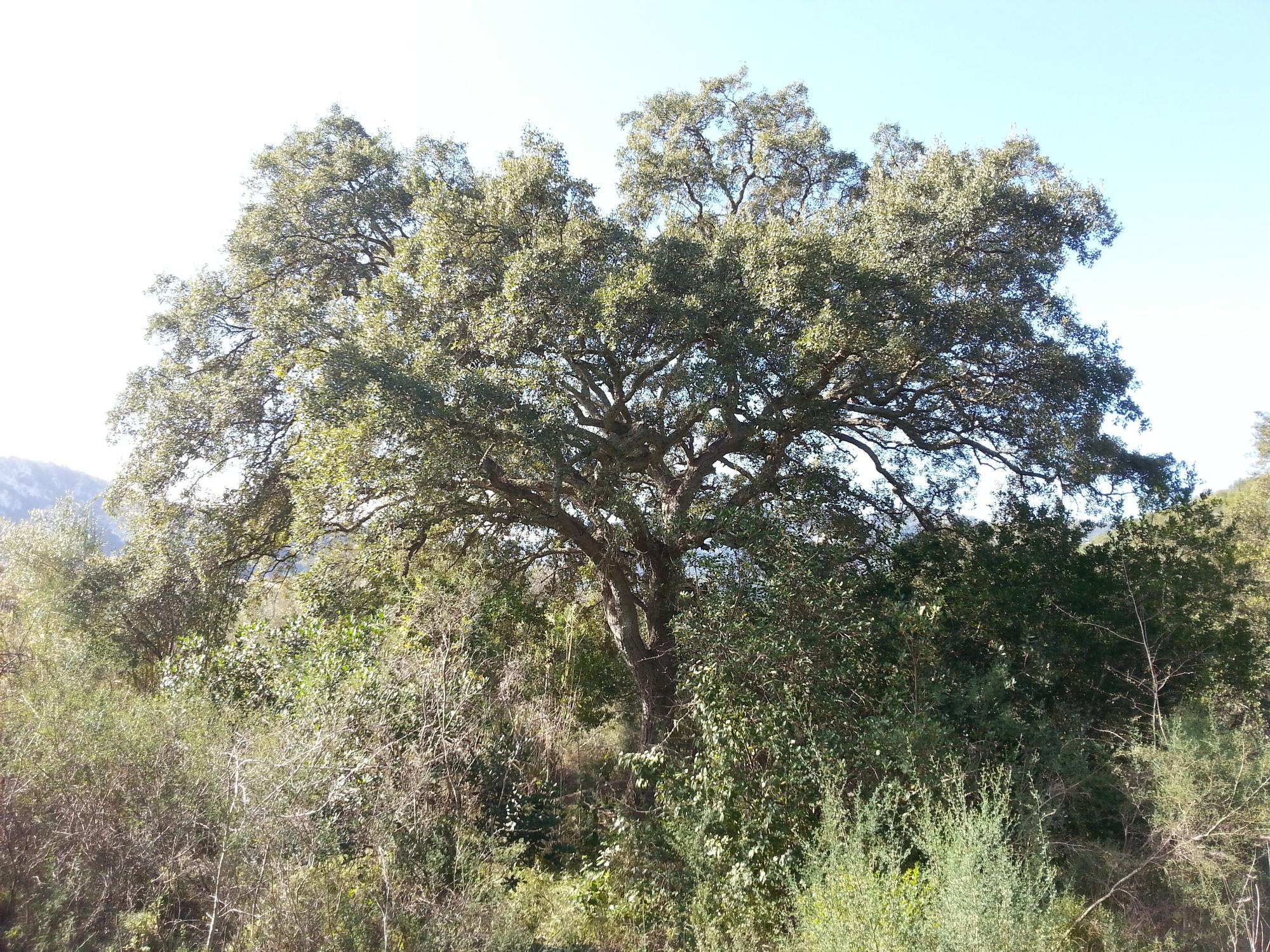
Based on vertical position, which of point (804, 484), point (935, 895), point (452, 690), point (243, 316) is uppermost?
point (243, 316)

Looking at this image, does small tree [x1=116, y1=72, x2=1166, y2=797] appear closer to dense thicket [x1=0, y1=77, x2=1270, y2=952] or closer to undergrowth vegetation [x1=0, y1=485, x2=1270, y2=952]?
dense thicket [x1=0, y1=77, x2=1270, y2=952]

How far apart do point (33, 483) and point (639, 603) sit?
114 m

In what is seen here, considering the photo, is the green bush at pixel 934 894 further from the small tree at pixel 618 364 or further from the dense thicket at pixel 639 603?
the small tree at pixel 618 364

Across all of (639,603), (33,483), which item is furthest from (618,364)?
(33,483)

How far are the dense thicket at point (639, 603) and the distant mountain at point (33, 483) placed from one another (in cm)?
8789

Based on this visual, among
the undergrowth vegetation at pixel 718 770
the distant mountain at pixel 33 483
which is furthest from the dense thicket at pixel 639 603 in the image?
the distant mountain at pixel 33 483

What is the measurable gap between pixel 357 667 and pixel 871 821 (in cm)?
440

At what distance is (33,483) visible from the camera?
93.8 m

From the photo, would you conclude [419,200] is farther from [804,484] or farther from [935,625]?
[935,625]

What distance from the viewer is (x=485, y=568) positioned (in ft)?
33.4

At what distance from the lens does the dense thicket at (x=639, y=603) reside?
4969mm

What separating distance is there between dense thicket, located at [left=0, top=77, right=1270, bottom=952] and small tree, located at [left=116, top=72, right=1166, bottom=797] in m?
0.07

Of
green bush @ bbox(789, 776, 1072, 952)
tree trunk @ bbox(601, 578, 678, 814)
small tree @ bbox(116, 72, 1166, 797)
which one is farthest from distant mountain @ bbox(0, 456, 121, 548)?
green bush @ bbox(789, 776, 1072, 952)

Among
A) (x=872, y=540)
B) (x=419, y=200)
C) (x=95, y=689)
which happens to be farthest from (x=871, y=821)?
(x=419, y=200)
